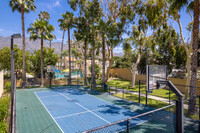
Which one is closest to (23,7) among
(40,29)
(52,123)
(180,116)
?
(40,29)

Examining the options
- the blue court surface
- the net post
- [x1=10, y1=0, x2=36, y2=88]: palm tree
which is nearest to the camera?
the net post

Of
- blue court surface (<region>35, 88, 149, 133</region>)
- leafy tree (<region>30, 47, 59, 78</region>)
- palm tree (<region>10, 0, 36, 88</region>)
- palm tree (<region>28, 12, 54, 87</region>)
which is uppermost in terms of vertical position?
palm tree (<region>10, 0, 36, 88</region>)

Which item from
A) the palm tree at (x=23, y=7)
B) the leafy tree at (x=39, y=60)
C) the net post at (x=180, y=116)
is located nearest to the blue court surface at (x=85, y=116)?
the net post at (x=180, y=116)

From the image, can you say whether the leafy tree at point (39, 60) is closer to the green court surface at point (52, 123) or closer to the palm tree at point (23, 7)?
the palm tree at point (23, 7)

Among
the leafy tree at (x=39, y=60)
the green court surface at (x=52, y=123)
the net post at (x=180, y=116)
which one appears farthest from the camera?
the leafy tree at (x=39, y=60)

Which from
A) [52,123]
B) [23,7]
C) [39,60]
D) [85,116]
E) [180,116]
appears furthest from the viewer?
[39,60]

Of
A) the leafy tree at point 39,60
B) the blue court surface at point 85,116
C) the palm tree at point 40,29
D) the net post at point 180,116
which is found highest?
the palm tree at point 40,29

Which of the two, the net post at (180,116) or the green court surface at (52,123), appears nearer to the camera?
the net post at (180,116)

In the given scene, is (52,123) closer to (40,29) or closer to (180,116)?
(180,116)

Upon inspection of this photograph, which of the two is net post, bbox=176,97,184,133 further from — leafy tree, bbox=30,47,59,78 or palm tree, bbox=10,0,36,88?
leafy tree, bbox=30,47,59,78

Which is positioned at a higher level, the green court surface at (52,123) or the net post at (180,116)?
the net post at (180,116)

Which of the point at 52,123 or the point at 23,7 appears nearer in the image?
the point at 52,123

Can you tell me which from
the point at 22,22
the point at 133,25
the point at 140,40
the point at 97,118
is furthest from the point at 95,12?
the point at 97,118

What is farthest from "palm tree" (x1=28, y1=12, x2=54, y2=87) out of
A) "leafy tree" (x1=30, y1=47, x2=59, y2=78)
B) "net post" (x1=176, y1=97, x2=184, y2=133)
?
"net post" (x1=176, y1=97, x2=184, y2=133)
